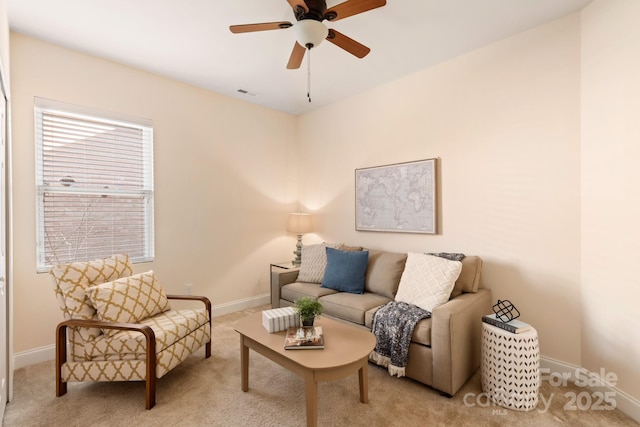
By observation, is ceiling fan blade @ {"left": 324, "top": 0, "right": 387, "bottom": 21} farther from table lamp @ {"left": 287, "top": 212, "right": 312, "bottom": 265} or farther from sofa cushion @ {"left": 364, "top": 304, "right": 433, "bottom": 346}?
table lamp @ {"left": 287, "top": 212, "right": 312, "bottom": 265}

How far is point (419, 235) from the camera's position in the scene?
3.38 meters

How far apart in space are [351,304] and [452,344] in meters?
0.95

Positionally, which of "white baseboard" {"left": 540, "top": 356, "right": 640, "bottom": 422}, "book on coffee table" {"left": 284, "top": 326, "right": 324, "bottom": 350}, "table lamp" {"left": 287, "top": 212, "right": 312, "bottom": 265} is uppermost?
"table lamp" {"left": 287, "top": 212, "right": 312, "bottom": 265}

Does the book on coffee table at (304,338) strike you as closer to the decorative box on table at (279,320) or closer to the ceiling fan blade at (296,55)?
the decorative box on table at (279,320)

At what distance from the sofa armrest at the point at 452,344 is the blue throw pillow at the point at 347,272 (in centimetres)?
104

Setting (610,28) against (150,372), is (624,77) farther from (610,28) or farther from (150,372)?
(150,372)

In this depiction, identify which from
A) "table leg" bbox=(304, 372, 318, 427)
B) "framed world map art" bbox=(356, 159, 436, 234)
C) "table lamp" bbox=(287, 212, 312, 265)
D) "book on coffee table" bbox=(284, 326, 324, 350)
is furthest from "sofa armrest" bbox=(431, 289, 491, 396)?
"table lamp" bbox=(287, 212, 312, 265)

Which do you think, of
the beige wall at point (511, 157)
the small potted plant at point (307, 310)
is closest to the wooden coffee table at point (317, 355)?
the small potted plant at point (307, 310)

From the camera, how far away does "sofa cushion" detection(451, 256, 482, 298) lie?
106 inches

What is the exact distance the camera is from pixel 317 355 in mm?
1884

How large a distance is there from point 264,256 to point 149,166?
6.16 feet

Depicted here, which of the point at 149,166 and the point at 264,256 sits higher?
the point at 149,166

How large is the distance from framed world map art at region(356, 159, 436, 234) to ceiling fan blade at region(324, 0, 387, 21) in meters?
1.73

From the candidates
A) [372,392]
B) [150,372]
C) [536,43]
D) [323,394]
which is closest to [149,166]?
[150,372]
